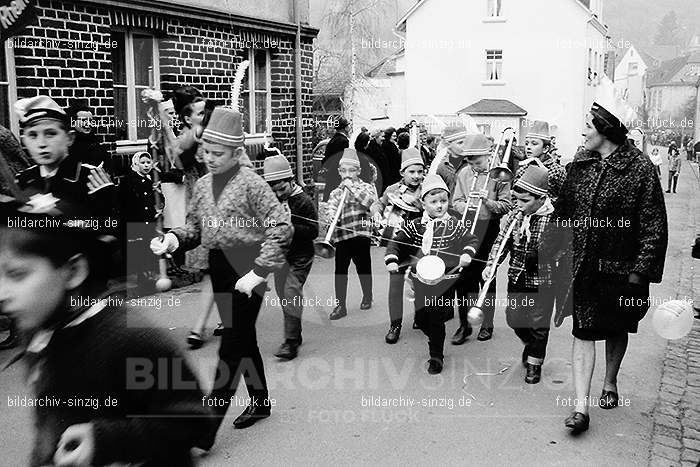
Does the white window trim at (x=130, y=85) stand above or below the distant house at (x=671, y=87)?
below

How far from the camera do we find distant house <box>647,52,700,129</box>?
91125 millimetres

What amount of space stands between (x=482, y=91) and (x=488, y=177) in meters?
29.5

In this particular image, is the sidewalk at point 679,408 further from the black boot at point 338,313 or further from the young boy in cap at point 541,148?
the black boot at point 338,313

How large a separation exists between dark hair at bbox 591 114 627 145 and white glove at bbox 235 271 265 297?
2.40 m

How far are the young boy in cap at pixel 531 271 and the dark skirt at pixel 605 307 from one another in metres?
0.75

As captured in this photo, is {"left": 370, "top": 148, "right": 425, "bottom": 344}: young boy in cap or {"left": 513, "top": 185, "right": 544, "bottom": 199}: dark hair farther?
{"left": 370, "top": 148, "right": 425, "bottom": 344}: young boy in cap

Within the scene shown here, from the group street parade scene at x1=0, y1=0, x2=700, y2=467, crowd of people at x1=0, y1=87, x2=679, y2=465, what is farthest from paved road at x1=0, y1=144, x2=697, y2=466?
crowd of people at x1=0, y1=87, x2=679, y2=465

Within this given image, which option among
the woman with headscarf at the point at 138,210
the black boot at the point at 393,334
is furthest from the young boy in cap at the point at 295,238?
the woman with headscarf at the point at 138,210

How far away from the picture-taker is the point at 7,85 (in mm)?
7496

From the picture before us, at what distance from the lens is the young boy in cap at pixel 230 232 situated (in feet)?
14.7

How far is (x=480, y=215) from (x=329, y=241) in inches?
58.8

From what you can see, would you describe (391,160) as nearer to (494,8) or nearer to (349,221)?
(349,221)

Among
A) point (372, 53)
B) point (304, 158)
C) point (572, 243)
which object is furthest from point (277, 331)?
point (372, 53)

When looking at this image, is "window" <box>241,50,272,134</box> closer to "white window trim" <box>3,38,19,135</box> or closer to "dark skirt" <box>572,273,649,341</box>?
"white window trim" <box>3,38,19,135</box>
